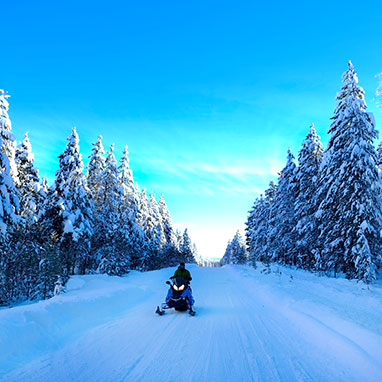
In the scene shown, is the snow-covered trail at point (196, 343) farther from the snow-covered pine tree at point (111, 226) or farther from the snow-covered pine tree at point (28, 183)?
the snow-covered pine tree at point (111, 226)

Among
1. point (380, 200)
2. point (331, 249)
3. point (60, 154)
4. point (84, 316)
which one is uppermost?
point (60, 154)

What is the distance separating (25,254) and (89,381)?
12.6 m

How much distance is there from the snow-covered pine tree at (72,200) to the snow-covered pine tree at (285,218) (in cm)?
2060

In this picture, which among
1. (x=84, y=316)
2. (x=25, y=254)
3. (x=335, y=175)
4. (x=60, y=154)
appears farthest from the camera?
(x=60, y=154)

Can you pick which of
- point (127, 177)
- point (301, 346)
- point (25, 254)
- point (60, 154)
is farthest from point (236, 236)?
point (301, 346)

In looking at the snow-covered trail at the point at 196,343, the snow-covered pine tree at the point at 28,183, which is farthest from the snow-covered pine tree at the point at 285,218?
the snow-covered pine tree at the point at 28,183

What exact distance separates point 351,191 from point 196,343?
15571mm

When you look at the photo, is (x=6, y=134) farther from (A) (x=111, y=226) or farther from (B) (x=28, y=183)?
(A) (x=111, y=226)

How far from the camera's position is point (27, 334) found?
5418 millimetres

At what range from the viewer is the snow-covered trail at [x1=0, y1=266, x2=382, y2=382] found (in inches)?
159

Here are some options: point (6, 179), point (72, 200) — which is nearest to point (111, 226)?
point (72, 200)

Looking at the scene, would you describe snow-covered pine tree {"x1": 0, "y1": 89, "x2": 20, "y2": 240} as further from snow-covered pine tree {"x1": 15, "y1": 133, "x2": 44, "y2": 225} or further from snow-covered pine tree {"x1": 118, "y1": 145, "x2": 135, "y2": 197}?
snow-covered pine tree {"x1": 118, "y1": 145, "x2": 135, "y2": 197}

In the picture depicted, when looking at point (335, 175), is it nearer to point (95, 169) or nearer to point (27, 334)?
point (27, 334)

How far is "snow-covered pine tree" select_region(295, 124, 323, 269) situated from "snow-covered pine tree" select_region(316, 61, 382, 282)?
4160 millimetres
